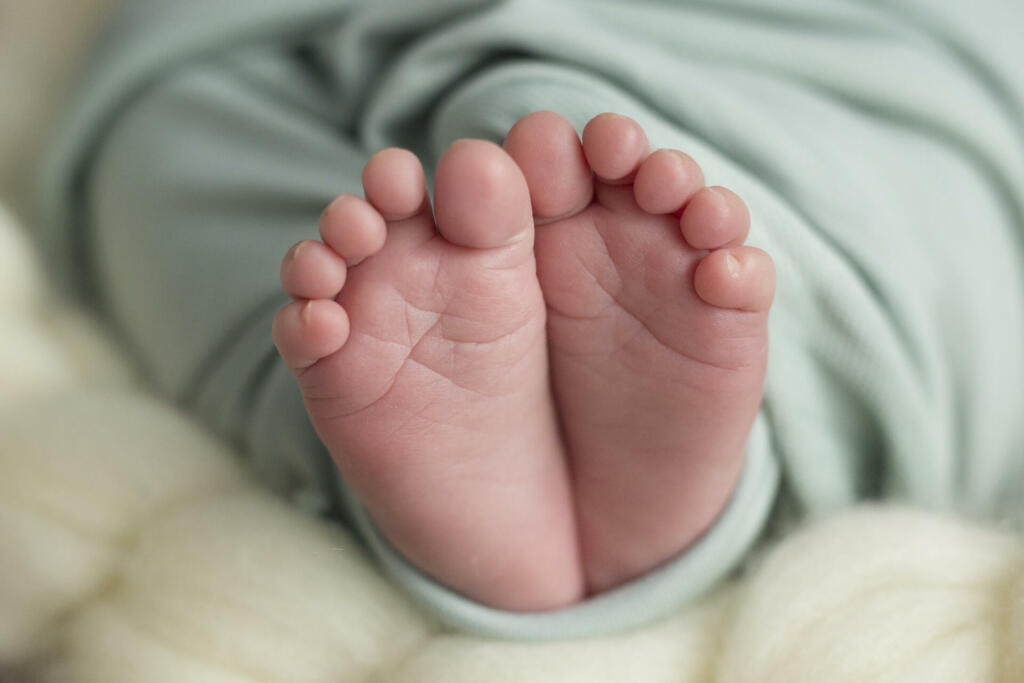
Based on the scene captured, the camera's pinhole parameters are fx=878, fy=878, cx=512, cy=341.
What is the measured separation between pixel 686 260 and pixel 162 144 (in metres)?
0.43

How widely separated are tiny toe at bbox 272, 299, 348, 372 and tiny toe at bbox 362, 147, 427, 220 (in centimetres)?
4

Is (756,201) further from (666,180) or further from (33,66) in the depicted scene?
(33,66)

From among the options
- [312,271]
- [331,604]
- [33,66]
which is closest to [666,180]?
[312,271]

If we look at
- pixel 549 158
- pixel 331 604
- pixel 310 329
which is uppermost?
pixel 549 158

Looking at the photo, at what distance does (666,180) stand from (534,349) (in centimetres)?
10

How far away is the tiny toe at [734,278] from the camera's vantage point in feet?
1.15

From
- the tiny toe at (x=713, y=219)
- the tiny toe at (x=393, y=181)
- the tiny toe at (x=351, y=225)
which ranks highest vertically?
the tiny toe at (x=713, y=219)

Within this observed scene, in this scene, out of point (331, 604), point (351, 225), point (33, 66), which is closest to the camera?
point (351, 225)

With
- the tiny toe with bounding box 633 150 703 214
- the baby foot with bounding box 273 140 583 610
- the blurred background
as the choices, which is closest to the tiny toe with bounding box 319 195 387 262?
the baby foot with bounding box 273 140 583 610

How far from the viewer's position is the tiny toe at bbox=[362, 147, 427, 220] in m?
0.33

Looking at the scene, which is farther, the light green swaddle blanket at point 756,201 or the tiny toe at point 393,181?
the light green swaddle blanket at point 756,201

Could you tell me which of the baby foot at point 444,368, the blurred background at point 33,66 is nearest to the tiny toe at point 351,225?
the baby foot at point 444,368

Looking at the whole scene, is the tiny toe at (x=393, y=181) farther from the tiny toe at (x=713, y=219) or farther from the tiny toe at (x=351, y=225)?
the tiny toe at (x=713, y=219)

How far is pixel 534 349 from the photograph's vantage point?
1.31 feet
